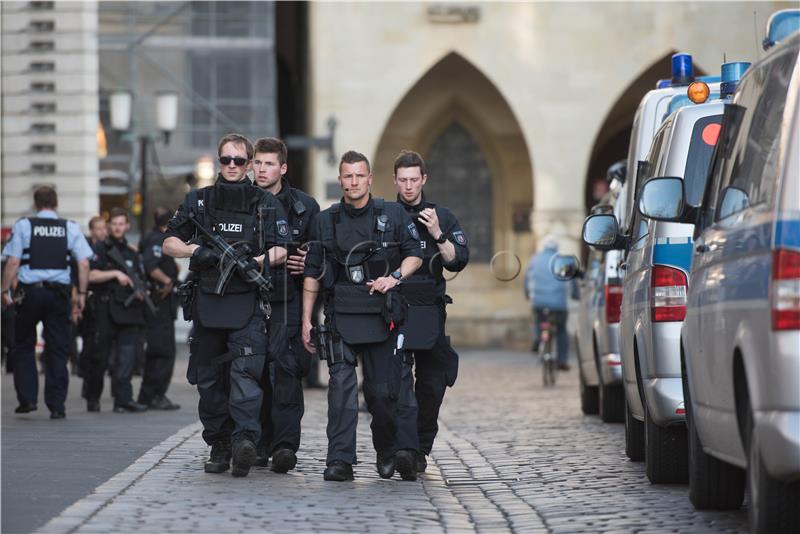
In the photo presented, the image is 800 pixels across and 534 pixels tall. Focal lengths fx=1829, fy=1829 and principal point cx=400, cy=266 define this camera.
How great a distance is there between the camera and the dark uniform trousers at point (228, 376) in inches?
394

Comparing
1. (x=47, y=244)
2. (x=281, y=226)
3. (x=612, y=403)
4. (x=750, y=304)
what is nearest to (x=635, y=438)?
(x=281, y=226)

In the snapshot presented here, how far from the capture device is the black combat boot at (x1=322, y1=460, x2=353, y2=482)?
9.84 metres

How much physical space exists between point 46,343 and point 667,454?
22.1ft

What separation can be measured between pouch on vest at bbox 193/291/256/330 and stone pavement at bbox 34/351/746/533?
2.74 ft

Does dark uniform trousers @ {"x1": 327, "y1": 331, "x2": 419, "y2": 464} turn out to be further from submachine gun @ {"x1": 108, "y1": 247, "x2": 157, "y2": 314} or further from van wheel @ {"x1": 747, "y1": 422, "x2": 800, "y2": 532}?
submachine gun @ {"x1": 108, "y1": 247, "x2": 157, "y2": 314}

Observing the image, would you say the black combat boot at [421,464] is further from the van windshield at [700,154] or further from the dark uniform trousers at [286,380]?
the van windshield at [700,154]

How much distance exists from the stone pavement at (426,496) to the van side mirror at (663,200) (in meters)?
1.43

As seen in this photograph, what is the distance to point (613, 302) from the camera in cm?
1373

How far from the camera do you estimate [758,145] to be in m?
7.31

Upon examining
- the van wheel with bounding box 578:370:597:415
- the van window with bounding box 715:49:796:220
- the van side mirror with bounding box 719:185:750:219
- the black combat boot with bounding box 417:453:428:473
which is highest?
the van window with bounding box 715:49:796:220

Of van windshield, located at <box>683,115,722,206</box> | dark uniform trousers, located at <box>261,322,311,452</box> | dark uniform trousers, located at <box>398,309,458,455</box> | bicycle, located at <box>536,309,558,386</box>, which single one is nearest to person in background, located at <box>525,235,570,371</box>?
bicycle, located at <box>536,309,558,386</box>

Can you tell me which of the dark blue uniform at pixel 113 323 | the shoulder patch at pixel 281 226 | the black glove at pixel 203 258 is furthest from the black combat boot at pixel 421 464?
the dark blue uniform at pixel 113 323

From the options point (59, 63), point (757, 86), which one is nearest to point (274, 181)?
point (757, 86)

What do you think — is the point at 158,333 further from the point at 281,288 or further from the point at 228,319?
the point at 228,319
